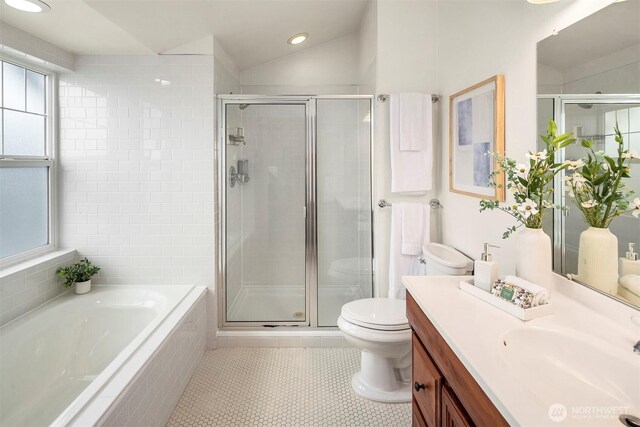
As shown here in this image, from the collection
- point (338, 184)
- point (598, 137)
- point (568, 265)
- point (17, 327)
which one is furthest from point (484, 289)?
point (17, 327)

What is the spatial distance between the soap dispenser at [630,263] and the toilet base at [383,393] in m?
1.38

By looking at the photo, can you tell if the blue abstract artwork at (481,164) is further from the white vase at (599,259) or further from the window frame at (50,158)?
the window frame at (50,158)

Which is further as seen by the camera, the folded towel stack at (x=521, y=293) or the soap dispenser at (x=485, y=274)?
the soap dispenser at (x=485, y=274)

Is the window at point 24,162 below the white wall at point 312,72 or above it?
below

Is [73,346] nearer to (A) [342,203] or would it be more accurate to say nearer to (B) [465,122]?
(A) [342,203]

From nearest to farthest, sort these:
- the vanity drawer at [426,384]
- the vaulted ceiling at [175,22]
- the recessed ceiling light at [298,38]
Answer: the vanity drawer at [426,384] → the vaulted ceiling at [175,22] → the recessed ceiling light at [298,38]

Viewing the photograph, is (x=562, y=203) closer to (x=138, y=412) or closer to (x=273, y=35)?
(x=138, y=412)

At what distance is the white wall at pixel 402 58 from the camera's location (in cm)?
256

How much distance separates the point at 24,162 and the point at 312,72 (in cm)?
245

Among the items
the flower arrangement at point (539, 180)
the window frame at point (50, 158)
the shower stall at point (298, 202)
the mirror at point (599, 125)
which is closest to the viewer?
the mirror at point (599, 125)

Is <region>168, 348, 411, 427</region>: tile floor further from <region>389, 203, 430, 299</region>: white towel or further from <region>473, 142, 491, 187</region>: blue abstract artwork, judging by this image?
<region>473, 142, 491, 187</region>: blue abstract artwork

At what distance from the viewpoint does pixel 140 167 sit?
270cm

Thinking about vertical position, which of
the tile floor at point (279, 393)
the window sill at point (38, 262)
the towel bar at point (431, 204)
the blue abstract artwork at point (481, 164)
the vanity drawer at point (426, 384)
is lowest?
the tile floor at point (279, 393)

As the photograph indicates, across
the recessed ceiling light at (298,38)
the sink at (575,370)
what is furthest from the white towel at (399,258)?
the recessed ceiling light at (298,38)
